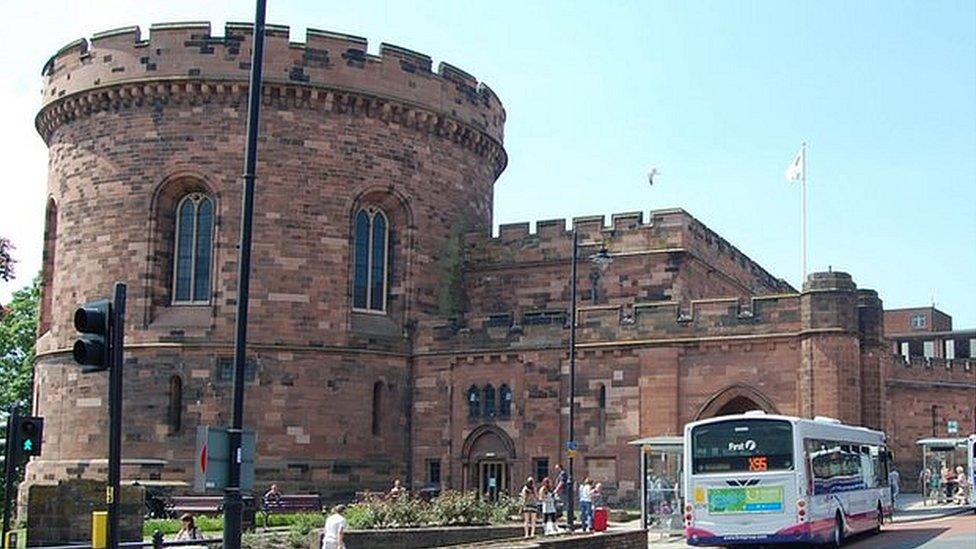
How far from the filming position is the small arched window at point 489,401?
1439 inches

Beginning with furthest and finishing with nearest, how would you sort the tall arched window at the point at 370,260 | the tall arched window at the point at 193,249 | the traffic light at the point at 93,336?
the tall arched window at the point at 370,260 → the tall arched window at the point at 193,249 → the traffic light at the point at 93,336

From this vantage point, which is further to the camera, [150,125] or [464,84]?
[464,84]

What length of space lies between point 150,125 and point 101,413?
808 cm

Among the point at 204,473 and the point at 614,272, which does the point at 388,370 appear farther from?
the point at 204,473

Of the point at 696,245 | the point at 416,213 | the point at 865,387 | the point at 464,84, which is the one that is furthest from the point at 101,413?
the point at 865,387

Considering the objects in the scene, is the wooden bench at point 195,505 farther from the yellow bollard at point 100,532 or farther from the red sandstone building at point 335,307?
the yellow bollard at point 100,532

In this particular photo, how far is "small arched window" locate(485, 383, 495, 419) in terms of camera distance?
36562mm

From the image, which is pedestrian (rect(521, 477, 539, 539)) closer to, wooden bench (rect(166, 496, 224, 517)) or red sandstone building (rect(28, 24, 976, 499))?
red sandstone building (rect(28, 24, 976, 499))

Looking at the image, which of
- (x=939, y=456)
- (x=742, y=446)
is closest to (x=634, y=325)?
(x=742, y=446)

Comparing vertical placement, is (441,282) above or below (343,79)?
below

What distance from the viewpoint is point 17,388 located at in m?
51.3

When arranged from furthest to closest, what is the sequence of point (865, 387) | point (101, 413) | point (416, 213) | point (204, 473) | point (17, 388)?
point (17, 388) < point (416, 213) < point (101, 413) < point (865, 387) < point (204, 473)

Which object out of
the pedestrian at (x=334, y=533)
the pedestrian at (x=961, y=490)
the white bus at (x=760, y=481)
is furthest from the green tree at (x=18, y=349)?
the pedestrian at (x=334, y=533)

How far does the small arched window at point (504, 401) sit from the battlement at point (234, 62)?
339 inches
